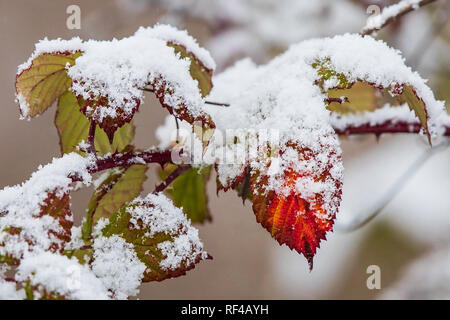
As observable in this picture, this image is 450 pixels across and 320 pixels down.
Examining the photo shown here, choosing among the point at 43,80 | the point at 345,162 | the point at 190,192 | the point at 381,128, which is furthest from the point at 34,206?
the point at 345,162

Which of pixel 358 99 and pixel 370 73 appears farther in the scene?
pixel 358 99

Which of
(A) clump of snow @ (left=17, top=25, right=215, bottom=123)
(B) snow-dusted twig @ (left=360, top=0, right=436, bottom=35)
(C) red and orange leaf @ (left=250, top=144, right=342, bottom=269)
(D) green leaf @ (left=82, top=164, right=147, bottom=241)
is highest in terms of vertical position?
(B) snow-dusted twig @ (left=360, top=0, right=436, bottom=35)

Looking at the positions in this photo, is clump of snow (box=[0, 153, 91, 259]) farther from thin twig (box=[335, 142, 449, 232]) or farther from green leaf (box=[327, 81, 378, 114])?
thin twig (box=[335, 142, 449, 232])

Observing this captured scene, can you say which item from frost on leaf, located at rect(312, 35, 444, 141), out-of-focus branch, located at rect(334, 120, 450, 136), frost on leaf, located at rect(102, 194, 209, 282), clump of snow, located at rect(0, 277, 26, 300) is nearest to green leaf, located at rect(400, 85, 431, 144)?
frost on leaf, located at rect(312, 35, 444, 141)

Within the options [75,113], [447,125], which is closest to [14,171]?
[75,113]

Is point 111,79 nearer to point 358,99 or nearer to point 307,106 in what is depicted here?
point 307,106
